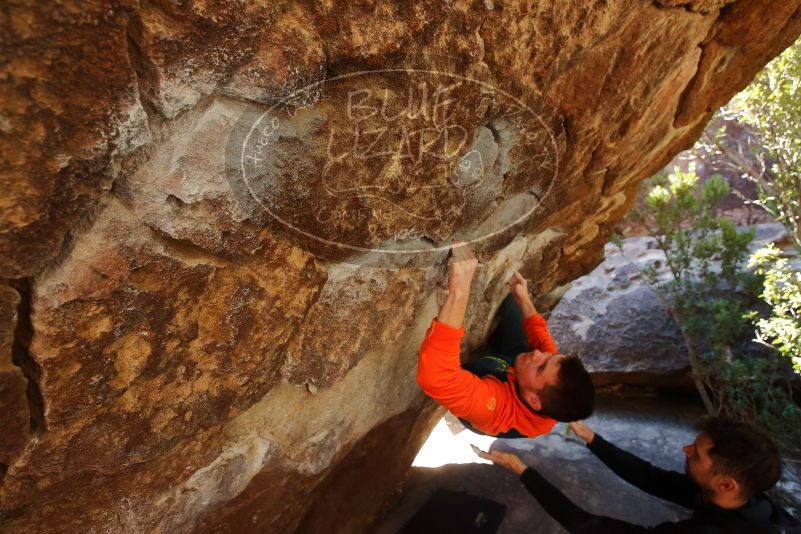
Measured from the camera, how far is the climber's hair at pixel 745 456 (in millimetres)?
2352

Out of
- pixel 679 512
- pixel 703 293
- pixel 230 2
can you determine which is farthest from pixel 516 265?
pixel 703 293

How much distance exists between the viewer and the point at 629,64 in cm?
219

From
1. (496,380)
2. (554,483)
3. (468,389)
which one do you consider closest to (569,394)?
(496,380)

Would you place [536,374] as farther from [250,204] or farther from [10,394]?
[10,394]

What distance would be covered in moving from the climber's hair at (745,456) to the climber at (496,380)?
643 mm

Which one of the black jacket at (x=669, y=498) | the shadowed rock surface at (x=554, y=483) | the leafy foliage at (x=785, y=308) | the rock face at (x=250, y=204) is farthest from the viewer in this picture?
the leafy foliage at (x=785, y=308)

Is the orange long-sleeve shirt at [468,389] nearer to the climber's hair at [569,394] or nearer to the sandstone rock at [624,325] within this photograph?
the climber's hair at [569,394]

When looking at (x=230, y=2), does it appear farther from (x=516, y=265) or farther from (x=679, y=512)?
(x=679, y=512)

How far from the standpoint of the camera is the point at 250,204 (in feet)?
4.62

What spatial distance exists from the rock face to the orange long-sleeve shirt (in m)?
0.27

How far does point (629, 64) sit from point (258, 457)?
2361 millimetres

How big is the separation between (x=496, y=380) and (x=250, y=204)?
1.86 metres

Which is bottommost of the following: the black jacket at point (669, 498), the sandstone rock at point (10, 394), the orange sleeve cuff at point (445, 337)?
the black jacket at point (669, 498)

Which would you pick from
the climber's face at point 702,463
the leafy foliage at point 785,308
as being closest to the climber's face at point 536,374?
the climber's face at point 702,463
